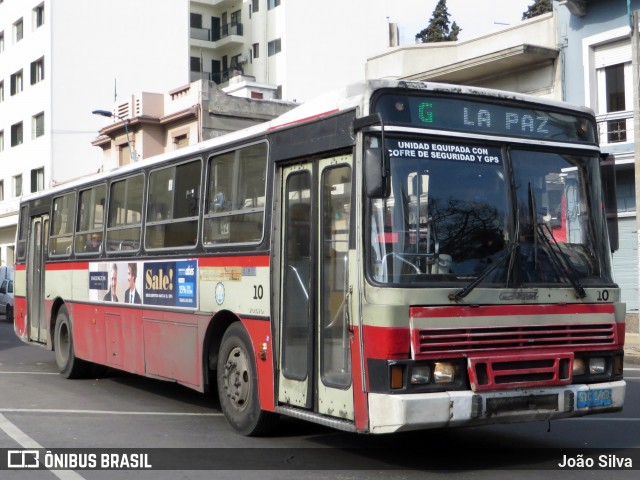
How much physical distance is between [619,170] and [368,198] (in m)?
17.7

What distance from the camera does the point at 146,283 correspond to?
11406 millimetres

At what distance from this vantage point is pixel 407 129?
740 cm

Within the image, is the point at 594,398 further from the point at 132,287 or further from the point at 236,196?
the point at 132,287

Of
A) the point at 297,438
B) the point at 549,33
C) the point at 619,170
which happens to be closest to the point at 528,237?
the point at 297,438

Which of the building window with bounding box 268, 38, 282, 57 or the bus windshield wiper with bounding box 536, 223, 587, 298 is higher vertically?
the building window with bounding box 268, 38, 282, 57

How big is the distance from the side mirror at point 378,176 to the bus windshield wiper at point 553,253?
1427mm

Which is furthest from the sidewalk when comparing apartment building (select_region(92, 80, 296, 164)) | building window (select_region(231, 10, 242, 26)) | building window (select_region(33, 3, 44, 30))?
building window (select_region(231, 10, 242, 26))

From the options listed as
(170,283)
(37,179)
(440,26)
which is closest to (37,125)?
(37,179)

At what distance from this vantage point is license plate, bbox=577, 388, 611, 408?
7641 millimetres

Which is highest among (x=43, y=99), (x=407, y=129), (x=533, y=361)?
(x=43, y=99)

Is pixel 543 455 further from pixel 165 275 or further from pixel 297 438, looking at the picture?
pixel 165 275

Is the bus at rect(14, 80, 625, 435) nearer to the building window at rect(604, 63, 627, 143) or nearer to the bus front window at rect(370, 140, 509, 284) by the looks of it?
the bus front window at rect(370, 140, 509, 284)

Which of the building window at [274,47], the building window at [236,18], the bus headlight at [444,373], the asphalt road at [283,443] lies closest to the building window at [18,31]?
the building window at [236,18]

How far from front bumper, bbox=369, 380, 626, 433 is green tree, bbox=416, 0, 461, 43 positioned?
51.6 metres
